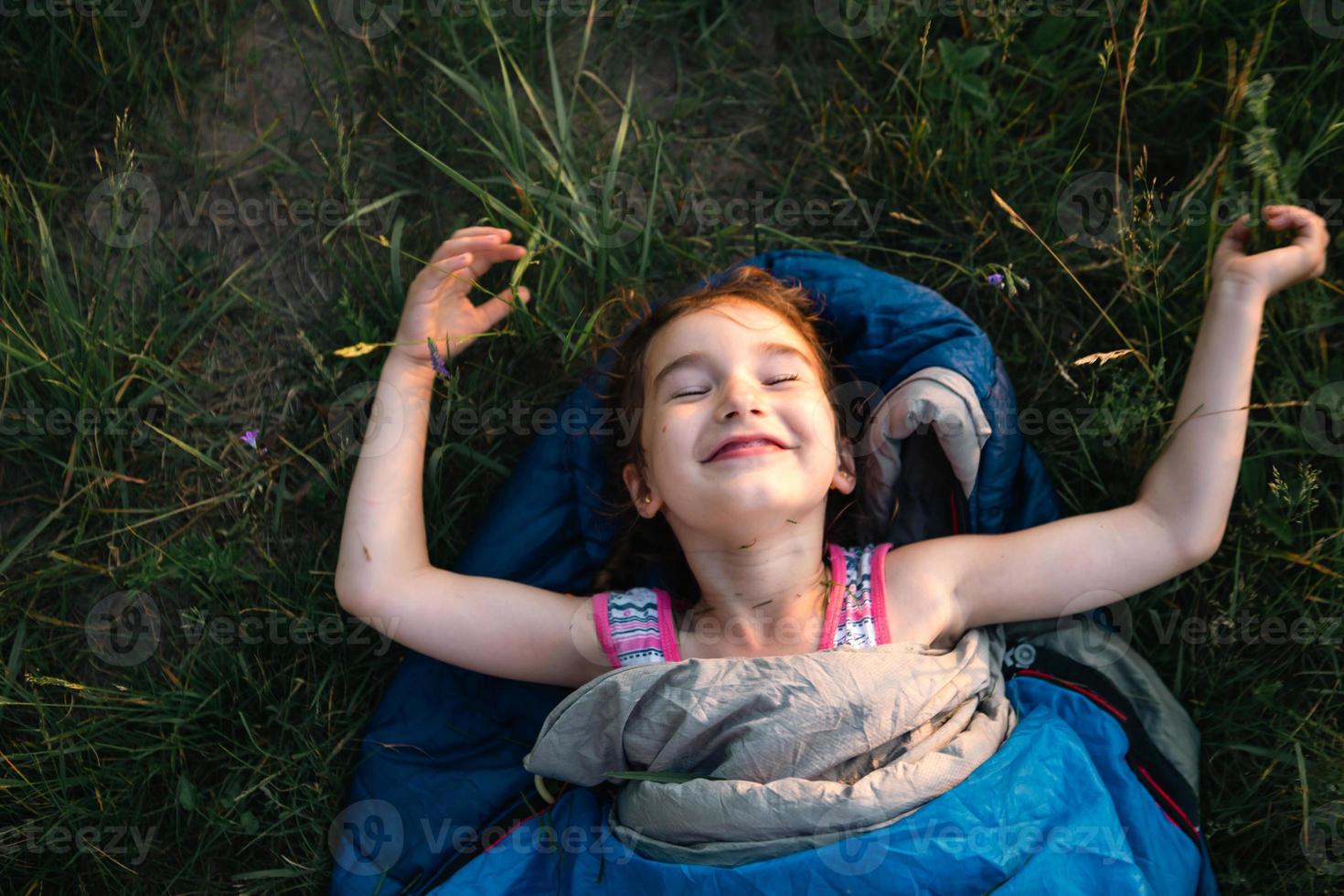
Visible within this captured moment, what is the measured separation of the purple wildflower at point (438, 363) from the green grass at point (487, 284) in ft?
0.74

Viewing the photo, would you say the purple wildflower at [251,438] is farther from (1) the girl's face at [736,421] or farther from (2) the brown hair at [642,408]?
(1) the girl's face at [736,421]

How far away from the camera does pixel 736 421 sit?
2.50 m

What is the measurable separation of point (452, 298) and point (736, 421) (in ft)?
3.44

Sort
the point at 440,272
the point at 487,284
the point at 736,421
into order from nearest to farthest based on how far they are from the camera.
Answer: the point at 736,421
the point at 440,272
the point at 487,284

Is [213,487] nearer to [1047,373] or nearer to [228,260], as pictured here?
[228,260]

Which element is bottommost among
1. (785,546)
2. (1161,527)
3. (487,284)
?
(785,546)

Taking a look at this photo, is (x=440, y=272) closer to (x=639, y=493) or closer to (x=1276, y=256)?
(x=639, y=493)

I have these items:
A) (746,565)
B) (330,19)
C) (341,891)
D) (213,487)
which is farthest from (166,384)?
(746,565)

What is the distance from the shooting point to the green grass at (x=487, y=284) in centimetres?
293

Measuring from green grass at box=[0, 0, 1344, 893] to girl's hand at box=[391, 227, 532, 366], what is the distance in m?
0.12

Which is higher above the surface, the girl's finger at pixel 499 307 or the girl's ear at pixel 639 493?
the girl's finger at pixel 499 307

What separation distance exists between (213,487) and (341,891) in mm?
1252

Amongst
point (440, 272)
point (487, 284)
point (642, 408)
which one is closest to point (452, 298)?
point (440, 272)

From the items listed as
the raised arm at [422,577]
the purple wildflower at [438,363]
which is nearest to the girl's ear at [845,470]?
the raised arm at [422,577]
